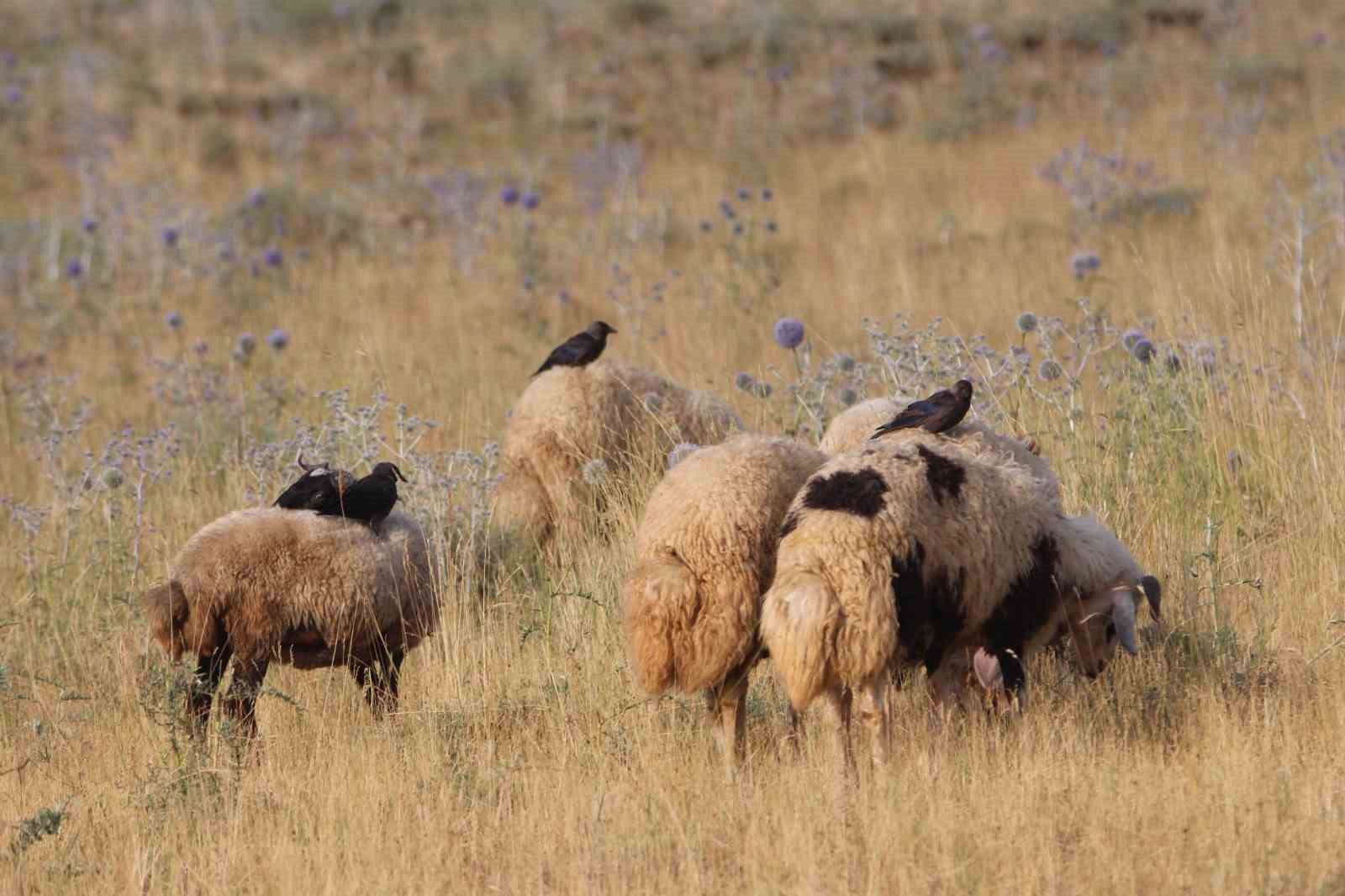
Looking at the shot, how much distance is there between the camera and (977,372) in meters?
8.71

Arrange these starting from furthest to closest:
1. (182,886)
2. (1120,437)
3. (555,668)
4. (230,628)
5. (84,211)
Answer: (84,211) < (1120,437) < (555,668) < (230,628) < (182,886)

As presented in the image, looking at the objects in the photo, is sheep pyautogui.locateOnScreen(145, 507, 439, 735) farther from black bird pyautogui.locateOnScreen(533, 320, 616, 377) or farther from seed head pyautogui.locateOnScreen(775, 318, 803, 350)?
seed head pyautogui.locateOnScreen(775, 318, 803, 350)

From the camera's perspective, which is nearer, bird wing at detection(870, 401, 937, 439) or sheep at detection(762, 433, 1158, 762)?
sheep at detection(762, 433, 1158, 762)

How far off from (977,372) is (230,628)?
411 cm

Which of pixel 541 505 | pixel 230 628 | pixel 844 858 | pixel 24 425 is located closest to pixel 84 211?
pixel 24 425

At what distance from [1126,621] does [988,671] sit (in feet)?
1.74

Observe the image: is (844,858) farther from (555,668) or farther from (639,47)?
(639,47)

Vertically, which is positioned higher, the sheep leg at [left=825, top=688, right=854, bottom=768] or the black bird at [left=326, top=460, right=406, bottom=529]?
the black bird at [left=326, top=460, right=406, bottom=529]

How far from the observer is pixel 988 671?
6.21m

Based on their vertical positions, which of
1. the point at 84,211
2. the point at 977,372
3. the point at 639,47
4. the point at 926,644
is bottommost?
the point at 926,644

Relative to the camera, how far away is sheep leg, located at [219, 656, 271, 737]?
21.3 ft

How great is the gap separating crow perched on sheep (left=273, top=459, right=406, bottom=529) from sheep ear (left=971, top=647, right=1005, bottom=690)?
248 cm

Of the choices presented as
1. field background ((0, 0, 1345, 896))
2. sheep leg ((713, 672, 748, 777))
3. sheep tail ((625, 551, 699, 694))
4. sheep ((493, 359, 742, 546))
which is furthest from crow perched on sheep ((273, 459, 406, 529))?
sheep leg ((713, 672, 748, 777))

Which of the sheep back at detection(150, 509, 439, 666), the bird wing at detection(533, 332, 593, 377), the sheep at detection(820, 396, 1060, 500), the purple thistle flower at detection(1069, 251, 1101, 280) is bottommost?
the sheep back at detection(150, 509, 439, 666)
